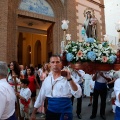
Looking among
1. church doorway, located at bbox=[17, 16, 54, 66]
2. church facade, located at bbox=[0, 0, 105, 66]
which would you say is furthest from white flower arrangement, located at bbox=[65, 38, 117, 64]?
church doorway, located at bbox=[17, 16, 54, 66]

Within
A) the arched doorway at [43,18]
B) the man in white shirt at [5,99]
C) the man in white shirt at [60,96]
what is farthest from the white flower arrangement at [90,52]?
the arched doorway at [43,18]

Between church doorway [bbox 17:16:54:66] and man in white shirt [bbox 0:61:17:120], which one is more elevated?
church doorway [bbox 17:16:54:66]

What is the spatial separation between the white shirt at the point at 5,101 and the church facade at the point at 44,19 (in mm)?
7710

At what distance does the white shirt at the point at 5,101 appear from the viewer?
257 centimetres

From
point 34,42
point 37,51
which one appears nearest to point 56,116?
point 37,51

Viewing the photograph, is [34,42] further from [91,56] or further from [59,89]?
[59,89]

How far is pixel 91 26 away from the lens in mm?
5461

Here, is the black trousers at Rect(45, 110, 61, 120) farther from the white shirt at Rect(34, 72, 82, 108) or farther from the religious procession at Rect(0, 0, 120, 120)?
the white shirt at Rect(34, 72, 82, 108)

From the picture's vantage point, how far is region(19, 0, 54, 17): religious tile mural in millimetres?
13320

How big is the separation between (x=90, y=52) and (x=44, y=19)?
1038cm

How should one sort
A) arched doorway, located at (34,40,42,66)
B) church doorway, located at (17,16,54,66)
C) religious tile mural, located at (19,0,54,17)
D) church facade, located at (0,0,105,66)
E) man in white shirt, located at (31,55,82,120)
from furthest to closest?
arched doorway, located at (34,40,42,66) → church doorway, located at (17,16,54,66) → religious tile mural, located at (19,0,54,17) → church facade, located at (0,0,105,66) → man in white shirt, located at (31,55,82,120)

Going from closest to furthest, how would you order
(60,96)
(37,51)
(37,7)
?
(60,96), (37,7), (37,51)

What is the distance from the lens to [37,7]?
13.8m

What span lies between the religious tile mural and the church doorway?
95cm
